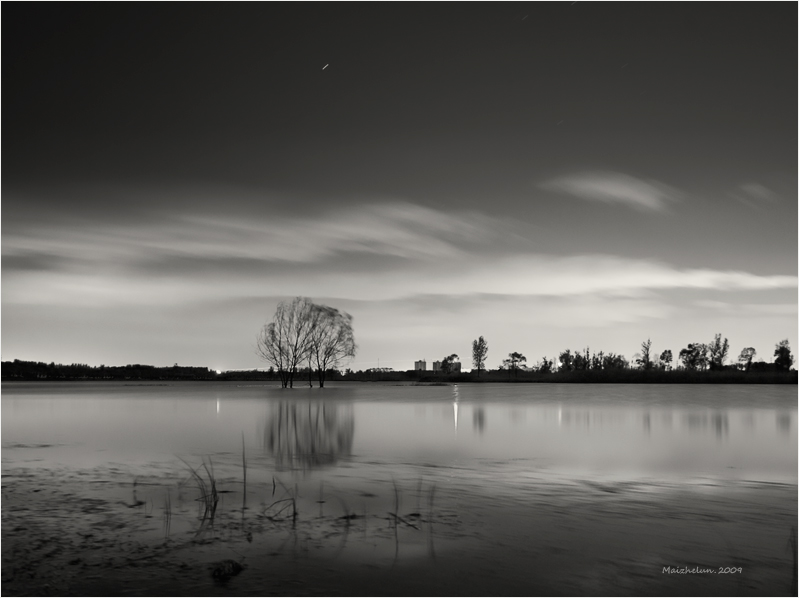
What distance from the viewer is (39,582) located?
21.4ft

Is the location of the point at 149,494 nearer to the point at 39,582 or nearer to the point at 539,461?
the point at 39,582

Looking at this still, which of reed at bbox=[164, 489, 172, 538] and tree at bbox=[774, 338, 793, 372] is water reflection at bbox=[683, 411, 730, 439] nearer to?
reed at bbox=[164, 489, 172, 538]

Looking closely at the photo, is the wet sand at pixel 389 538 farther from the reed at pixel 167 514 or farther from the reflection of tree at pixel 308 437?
the reflection of tree at pixel 308 437

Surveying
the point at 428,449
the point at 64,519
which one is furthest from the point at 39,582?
the point at 428,449

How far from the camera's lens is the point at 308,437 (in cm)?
2259

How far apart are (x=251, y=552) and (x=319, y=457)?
384 inches

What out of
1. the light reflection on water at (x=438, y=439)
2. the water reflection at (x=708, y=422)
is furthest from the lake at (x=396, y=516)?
the water reflection at (x=708, y=422)

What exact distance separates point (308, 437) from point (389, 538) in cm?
1446

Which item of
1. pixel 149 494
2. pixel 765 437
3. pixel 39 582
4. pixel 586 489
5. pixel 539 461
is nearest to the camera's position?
pixel 39 582

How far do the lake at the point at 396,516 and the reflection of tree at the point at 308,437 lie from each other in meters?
0.17

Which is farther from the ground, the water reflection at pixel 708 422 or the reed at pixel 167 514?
the reed at pixel 167 514

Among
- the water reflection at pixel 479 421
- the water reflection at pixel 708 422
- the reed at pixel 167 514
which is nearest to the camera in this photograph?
the reed at pixel 167 514

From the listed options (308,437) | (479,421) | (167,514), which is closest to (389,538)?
(167,514)

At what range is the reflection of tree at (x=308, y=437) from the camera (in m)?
16.9
